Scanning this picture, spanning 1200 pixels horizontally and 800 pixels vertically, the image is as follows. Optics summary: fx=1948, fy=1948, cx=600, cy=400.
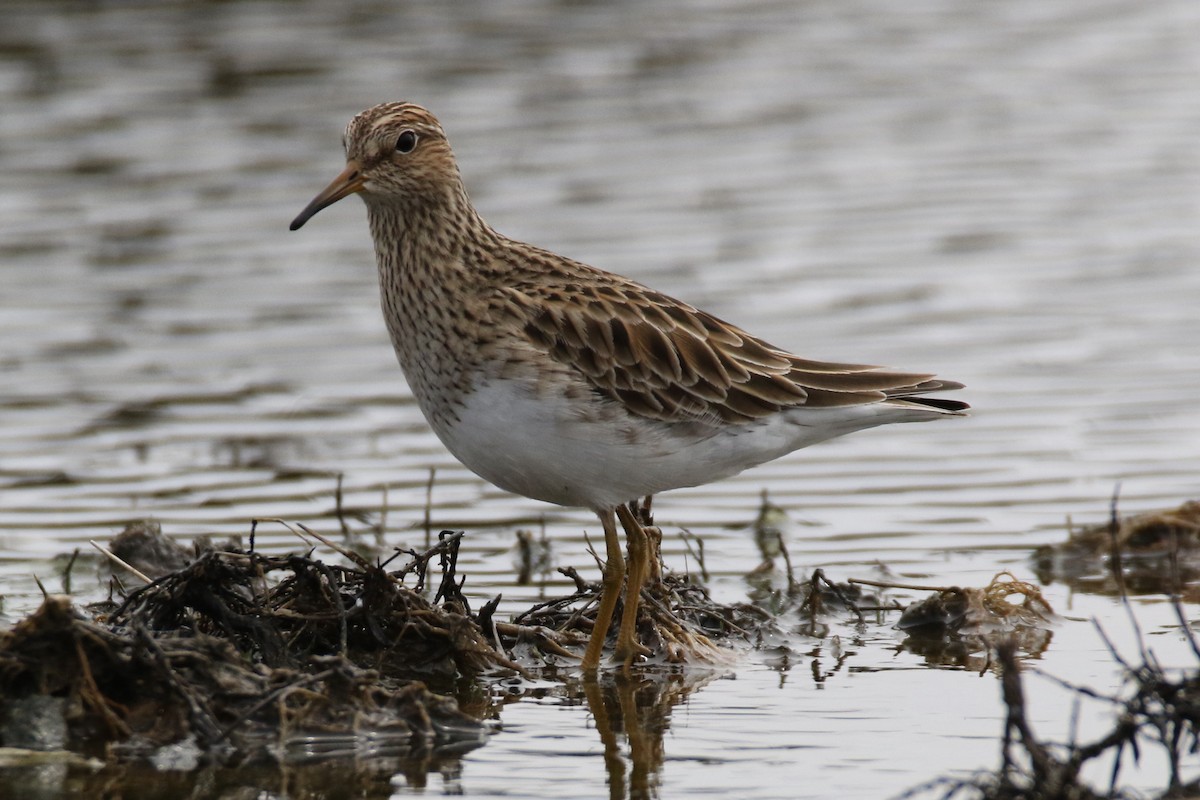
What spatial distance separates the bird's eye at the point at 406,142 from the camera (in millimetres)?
8305

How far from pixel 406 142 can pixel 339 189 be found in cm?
38

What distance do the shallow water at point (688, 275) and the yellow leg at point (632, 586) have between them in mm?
409

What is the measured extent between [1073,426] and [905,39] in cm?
1001

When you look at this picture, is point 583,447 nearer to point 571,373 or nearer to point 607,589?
point 571,373

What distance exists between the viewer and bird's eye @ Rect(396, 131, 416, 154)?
830 centimetres

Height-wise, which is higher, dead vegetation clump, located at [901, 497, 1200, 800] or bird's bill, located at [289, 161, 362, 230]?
bird's bill, located at [289, 161, 362, 230]

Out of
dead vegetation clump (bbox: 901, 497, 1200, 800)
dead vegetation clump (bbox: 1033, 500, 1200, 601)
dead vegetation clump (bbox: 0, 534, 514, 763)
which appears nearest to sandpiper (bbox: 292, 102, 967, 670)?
dead vegetation clump (bbox: 0, 534, 514, 763)

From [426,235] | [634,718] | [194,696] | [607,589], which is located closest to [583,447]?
[607,589]

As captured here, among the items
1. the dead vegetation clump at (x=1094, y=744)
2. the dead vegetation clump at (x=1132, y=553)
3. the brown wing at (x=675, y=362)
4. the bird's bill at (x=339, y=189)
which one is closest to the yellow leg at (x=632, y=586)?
the brown wing at (x=675, y=362)

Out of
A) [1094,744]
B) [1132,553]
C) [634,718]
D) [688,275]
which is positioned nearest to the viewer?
[1094,744]

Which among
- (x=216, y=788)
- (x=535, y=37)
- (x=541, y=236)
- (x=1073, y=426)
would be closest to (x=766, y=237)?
(x=541, y=236)

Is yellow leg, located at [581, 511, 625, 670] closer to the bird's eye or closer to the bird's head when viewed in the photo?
the bird's head

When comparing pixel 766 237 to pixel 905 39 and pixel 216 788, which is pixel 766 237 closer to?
pixel 905 39

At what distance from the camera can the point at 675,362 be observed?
26.9ft
